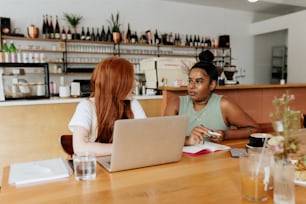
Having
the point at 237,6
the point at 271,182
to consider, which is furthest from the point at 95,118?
the point at 237,6

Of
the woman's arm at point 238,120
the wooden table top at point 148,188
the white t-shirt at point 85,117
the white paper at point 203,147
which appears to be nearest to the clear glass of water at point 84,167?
the wooden table top at point 148,188

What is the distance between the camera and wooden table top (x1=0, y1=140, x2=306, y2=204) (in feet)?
2.94

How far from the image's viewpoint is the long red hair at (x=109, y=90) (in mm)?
1568

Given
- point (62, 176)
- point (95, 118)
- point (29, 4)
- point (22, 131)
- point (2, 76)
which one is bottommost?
point (22, 131)

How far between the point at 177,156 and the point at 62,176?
19.2 inches

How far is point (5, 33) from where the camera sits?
5.16m

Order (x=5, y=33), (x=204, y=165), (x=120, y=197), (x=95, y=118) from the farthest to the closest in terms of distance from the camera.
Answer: (x=5, y=33)
(x=95, y=118)
(x=204, y=165)
(x=120, y=197)

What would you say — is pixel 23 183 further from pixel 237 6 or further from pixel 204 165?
pixel 237 6

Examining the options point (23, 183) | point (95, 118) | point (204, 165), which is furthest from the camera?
point (95, 118)

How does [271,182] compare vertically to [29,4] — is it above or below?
below

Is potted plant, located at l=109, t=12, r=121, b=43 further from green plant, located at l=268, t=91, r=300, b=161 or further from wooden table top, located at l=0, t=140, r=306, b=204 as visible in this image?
green plant, located at l=268, t=91, r=300, b=161

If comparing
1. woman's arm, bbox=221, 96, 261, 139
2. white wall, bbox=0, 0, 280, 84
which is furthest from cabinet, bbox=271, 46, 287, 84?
woman's arm, bbox=221, 96, 261, 139

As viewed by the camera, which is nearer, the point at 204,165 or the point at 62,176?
the point at 62,176

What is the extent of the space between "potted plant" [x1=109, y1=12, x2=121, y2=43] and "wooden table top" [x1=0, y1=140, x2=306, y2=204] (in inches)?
198
